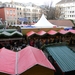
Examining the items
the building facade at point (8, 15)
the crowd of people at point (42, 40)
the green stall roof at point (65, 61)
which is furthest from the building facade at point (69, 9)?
the green stall roof at point (65, 61)

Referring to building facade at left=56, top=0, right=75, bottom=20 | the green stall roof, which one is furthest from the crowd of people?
building facade at left=56, top=0, right=75, bottom=20

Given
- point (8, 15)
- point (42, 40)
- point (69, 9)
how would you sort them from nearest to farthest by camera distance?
point (42, 40)
point (8, 15)
point (69, 9)

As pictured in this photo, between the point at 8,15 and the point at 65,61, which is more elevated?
the point at 8,15

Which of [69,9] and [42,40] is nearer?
[42,40]

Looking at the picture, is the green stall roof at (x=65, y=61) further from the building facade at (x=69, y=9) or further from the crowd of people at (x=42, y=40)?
the building facade at (x=69, y=9)

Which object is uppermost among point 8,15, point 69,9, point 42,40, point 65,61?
point 69,9

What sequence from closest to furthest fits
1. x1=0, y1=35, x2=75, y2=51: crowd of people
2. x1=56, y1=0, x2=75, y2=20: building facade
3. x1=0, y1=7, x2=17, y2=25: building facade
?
x1=0, y1=35, x2=75, y2=51: crowd of people
x1=0, y1=7, x2=17, y2=25: building facade
x1=56, y1=0, x2=75, y2=20: building facade

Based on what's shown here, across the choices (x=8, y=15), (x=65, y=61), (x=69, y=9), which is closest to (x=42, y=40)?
(x=65, y=61)

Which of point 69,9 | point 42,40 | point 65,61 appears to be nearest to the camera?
point 65,61

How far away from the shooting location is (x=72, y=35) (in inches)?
682

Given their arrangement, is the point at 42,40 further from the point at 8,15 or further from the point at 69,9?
the point at 69,9

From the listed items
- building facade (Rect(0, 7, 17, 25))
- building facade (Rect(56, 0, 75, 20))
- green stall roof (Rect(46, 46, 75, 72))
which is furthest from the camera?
building facade (Rect(56, 0, 75, 20))

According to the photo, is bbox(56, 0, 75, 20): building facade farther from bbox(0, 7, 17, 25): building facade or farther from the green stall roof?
the green stall roof

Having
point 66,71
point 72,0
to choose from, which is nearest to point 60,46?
point 66,71
